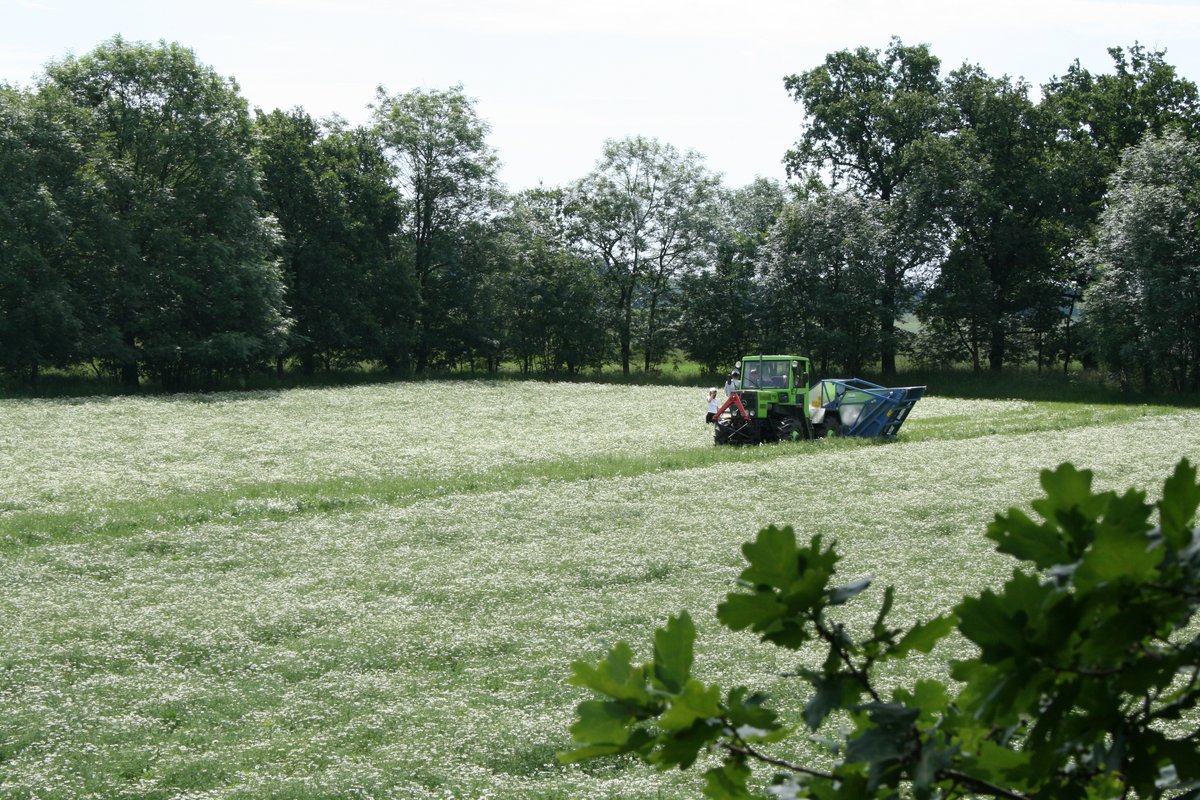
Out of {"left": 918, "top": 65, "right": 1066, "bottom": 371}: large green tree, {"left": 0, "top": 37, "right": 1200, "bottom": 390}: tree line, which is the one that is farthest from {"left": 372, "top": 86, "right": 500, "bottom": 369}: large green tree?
{"left": 918, "top": 65, "right": 1066, "bottom": 371}: large green tree

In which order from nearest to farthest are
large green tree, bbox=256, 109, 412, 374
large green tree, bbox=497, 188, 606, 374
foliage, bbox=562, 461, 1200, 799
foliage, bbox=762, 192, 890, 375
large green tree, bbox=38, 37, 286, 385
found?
foliage, bbox=562, 461, 1200, 799, large green tree, bbox=38, 37, 286, 385, foliage, bbox=762, 192, 890, 375, large green tree, bbox=256, 109, 412, 374, large green tree, bbox=497, 188, 606, 374

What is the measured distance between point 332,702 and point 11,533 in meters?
11.3

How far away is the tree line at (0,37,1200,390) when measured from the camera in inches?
1829

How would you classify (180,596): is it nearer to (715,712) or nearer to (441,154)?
(715,712)

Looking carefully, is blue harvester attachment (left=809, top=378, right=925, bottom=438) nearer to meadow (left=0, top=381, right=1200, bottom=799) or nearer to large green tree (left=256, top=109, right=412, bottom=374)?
meadow (left=0, top=381, right=1200, bottom=799)

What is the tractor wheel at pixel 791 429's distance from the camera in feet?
95.4

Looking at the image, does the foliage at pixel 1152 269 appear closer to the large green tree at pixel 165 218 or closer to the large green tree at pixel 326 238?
the large green tree at pixel 326 238

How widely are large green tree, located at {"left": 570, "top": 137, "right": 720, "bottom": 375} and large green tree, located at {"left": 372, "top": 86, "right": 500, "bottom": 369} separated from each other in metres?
6.80

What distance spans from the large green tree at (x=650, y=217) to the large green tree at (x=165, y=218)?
21916 mm

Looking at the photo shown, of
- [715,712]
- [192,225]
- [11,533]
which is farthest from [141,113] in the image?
[715,712]

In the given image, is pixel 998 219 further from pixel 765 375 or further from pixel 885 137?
pixel 765 375

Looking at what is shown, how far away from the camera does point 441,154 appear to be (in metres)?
63.7

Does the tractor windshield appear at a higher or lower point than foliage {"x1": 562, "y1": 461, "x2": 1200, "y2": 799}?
higher

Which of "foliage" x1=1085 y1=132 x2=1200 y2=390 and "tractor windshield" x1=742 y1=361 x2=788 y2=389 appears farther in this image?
"foliage" x1=1085 y1=132 x2=1200 y2=390
